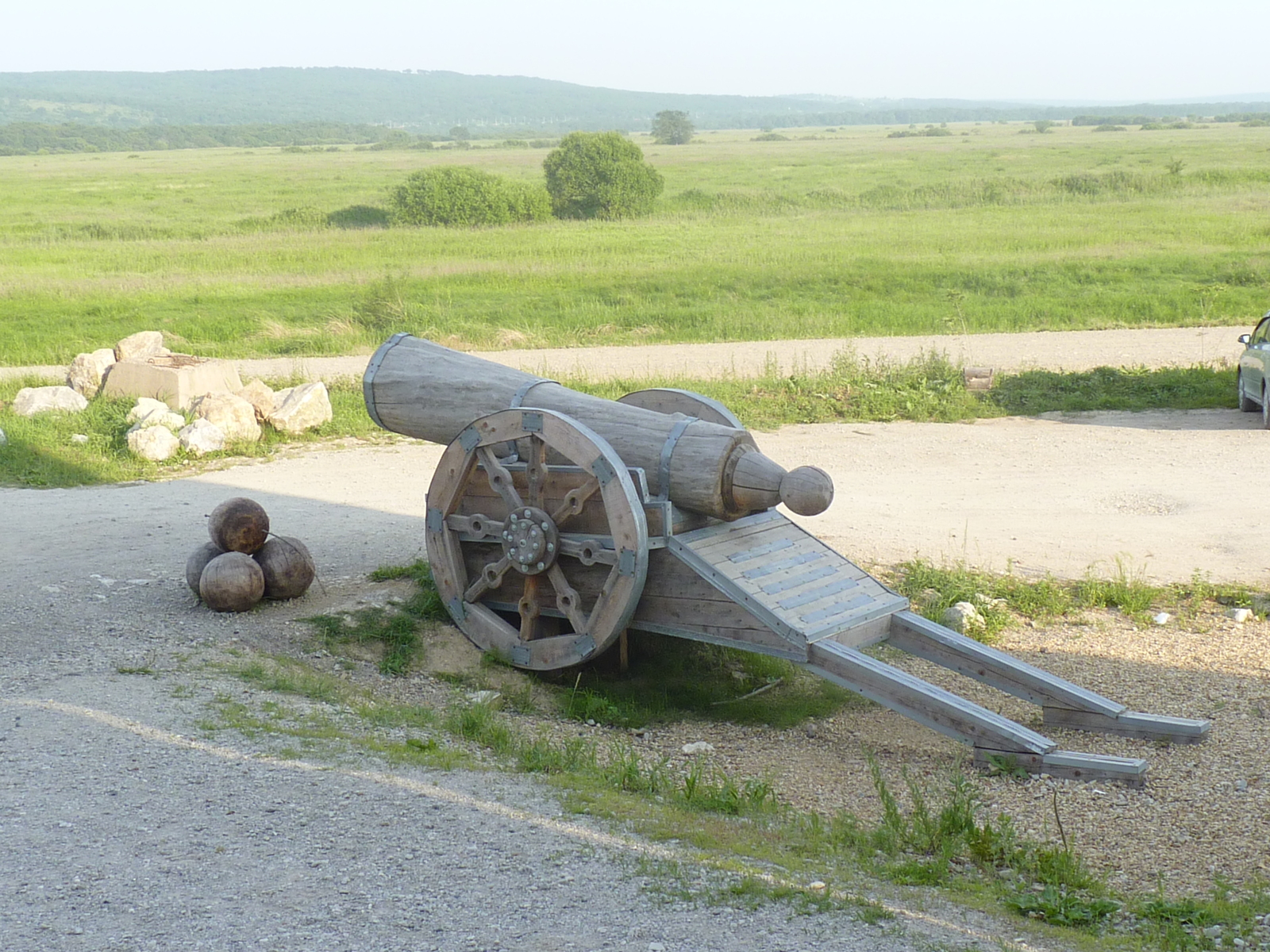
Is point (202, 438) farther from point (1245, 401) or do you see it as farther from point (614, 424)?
point (1245, 401)

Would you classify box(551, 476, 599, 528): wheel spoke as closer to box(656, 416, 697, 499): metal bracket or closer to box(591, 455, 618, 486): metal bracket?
box(591, 455, 618, 486): metal bracket

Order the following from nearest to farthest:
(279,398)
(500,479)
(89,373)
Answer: (500,479) < (279,398) < (89,373)

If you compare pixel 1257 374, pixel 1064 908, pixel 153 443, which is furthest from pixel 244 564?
pixel 1257 374

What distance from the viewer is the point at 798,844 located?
469 cm

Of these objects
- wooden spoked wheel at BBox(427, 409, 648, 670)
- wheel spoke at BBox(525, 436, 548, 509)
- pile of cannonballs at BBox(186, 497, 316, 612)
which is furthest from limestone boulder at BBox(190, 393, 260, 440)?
wheel spoke at BBox(525, 436, 548, 509)

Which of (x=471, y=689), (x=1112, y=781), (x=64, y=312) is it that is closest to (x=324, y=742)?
(x=471, y=689)

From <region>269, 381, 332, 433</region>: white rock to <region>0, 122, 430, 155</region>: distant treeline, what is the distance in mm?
124849

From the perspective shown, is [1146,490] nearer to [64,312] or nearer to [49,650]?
[49,650]

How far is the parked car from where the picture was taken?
13.7 m

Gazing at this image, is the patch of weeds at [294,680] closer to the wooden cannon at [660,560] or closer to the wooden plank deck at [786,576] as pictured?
the wooden cannon at [660,560]

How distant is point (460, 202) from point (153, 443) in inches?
1366

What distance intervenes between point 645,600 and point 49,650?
3.27 metres

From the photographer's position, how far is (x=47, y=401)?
1464 centimetres

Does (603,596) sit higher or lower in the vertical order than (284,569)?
higher
